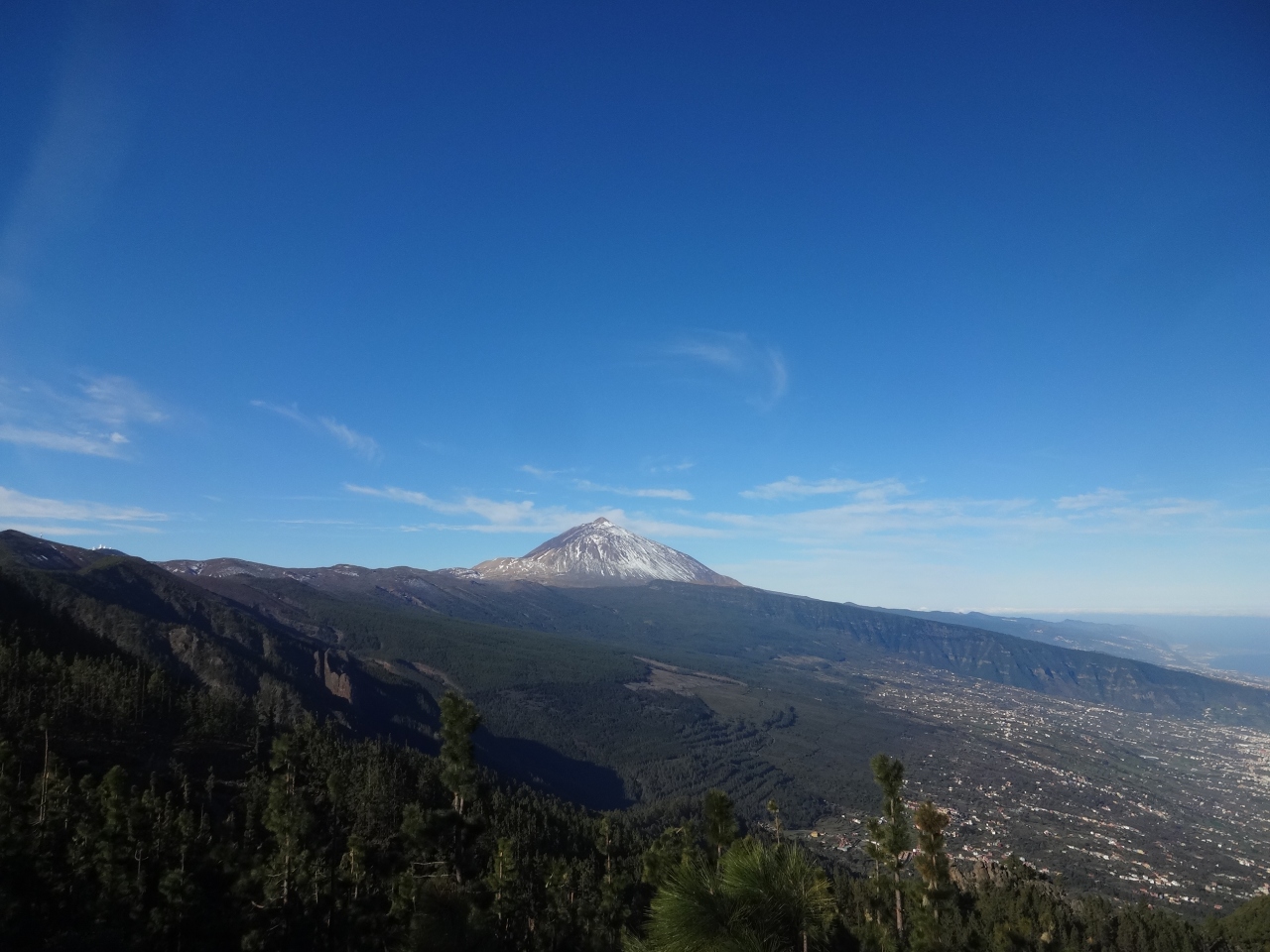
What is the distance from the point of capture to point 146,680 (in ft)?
258

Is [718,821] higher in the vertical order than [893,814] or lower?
higher

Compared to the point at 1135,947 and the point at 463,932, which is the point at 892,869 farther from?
the point at 1135,947

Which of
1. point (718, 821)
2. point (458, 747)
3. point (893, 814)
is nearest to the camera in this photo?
point (458, 747)

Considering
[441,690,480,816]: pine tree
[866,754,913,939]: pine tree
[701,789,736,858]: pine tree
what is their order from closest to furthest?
[441,690,480,816]: pine tree → [701,789,736,858]: pine tree → [866,754,913,939]: pine tree

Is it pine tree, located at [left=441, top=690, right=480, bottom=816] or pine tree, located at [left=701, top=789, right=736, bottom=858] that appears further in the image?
pine tree, located at [left=701, top=789, right=736, bottom=858]

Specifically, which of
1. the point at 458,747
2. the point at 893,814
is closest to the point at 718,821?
the point at 458,747

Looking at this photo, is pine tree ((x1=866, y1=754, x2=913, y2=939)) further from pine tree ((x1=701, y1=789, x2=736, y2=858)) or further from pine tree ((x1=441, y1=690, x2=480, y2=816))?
pine tree ((x1=441, y1=690, x2=480, y2=816))

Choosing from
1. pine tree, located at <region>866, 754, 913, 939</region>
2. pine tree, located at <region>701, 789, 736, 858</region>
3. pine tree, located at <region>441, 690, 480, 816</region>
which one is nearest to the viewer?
pine tree, located at <region>441, 690, 480, 816</region>

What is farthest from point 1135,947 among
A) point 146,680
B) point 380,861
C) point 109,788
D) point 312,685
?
point 312,685

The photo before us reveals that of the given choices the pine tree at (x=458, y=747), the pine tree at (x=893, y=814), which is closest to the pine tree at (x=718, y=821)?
the pine tree at (x=458, y=747)

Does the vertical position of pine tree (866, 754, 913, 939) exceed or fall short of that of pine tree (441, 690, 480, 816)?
it falls short

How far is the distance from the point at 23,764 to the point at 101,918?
29.6 m

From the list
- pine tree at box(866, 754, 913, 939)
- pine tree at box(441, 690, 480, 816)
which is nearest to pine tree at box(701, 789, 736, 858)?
pine tree at box(441, 690, 480, 816)

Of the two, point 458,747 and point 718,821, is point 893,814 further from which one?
point 458,747
